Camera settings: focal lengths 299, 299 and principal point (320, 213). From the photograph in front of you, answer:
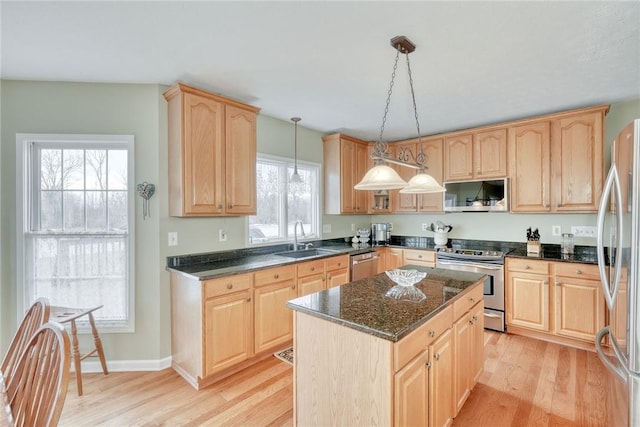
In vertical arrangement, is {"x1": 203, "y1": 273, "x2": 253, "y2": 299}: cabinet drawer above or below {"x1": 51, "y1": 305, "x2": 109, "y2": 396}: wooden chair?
above

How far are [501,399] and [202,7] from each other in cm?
321

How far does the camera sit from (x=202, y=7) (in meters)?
1.63

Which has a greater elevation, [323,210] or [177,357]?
[323,210]

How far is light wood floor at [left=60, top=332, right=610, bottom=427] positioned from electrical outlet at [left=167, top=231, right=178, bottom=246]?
1.10 meters

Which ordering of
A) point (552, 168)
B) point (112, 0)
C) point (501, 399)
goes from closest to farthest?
point (112, 0) < point (501, 399) < point (552, 168)

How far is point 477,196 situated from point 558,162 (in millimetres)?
862

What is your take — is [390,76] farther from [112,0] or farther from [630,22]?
[112,0]

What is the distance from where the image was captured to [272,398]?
221 cm

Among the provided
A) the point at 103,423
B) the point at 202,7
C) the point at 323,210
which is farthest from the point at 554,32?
the point at 103,423

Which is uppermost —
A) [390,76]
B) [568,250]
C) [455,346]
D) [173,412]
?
[390,76]

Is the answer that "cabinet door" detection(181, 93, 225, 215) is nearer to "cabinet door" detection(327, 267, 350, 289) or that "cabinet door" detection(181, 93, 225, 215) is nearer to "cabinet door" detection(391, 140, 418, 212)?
"cabinet door" detection(327, 267, 350, 289)

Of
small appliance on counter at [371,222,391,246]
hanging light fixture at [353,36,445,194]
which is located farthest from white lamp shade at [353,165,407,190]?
small appliance on counter at [371,222,391,246]

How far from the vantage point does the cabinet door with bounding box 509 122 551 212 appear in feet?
10.8

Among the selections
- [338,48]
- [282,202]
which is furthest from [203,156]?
[338,48]
